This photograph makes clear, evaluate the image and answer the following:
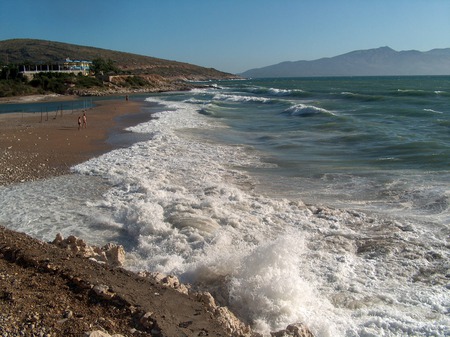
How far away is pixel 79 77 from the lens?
70.6 meters

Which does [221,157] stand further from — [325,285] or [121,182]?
[325,285]

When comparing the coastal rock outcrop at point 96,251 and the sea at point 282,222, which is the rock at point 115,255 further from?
the sea at point 282,222

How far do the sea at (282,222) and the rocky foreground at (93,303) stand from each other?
76 centimetres

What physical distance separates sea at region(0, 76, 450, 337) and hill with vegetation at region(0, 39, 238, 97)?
49.7 meters

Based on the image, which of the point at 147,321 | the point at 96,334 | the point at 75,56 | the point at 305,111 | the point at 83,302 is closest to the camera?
the point at 96,334

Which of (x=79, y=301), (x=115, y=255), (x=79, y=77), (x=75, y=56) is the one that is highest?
(x=75, y=56)

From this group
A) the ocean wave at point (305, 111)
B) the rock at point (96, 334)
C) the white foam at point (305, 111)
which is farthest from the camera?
the white foam at point (305, 111)

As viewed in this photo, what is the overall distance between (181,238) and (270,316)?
9.42 feet

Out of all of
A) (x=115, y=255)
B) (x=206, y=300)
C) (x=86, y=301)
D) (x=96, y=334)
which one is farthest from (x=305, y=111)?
(x=96, y=334)

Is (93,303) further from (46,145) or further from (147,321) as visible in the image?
(46,145)

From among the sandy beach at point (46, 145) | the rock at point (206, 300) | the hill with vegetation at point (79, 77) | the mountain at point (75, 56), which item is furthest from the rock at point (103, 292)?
the mountain at point (75, 56)

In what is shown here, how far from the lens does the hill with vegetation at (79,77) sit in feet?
200

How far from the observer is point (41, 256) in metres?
5.39

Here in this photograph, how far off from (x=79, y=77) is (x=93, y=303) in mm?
72393
